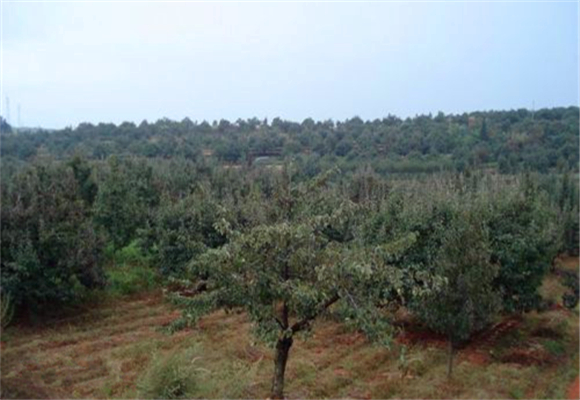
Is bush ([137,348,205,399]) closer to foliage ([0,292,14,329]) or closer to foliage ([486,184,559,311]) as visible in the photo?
foliage ([0,292,14,329])

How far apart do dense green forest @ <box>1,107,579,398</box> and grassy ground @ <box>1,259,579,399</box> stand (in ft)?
2.77

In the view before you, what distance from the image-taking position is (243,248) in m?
9.41

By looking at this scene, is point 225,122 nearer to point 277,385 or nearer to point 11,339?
point 11,339

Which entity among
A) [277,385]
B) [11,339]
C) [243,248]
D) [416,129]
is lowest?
[11,339]

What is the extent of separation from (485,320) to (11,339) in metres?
10.7

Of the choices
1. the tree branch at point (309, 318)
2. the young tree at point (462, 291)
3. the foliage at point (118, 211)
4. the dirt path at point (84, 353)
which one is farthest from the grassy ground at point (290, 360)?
the foliage at point (118, 211)

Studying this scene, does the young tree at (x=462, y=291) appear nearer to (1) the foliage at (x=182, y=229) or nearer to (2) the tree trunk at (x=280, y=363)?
(2) the tree trunk at (x=280, y=363)

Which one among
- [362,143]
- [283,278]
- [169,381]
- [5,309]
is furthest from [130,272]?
[362,143]

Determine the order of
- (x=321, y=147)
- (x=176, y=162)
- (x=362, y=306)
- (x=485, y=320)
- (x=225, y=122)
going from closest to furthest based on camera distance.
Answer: (x=362, y=306) → (x=485, y=320) → (x=176, y=162) → (x=321, y=147) → (x=225, y=122)

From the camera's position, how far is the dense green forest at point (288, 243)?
9289 mm

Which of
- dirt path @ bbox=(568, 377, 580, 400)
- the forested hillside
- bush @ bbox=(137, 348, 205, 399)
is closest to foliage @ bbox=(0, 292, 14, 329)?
bush @ bbox=(137, 348, 205, 399)

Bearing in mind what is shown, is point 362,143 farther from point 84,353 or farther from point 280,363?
point 280,363

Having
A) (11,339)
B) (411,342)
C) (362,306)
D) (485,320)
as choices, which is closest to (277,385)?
(362,306)

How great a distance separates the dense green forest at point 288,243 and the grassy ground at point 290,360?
0.84 metres
